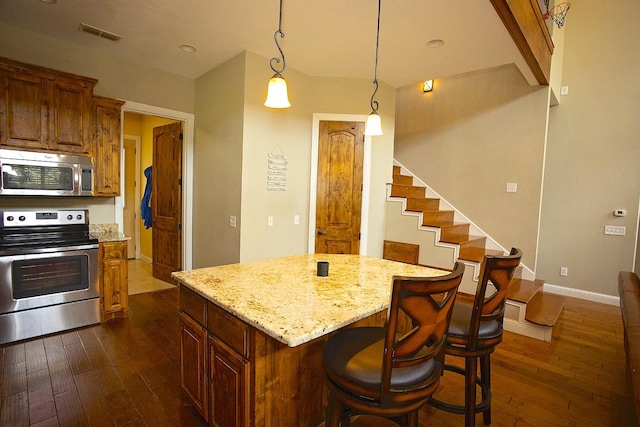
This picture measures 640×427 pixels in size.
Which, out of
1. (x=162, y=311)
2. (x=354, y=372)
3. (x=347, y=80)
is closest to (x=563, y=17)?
(x=347, y=80)

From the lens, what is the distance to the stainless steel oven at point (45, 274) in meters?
2.66

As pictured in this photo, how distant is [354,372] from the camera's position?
1239 mm

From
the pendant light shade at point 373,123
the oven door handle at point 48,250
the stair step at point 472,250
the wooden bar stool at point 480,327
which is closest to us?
the wooden bar stool at point 480,327

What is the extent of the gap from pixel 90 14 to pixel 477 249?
16.0 feet

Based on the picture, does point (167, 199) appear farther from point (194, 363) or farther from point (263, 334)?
point (263, 334)

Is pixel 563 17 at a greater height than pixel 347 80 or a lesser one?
greater

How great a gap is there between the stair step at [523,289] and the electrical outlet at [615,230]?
1.18 metres

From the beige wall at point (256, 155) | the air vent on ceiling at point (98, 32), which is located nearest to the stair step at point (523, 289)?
the beige wall at point (256, 155)

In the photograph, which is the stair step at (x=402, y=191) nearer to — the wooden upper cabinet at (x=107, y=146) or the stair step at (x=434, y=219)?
the stair step at (x=434, y=219)

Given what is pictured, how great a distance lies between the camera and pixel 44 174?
292 cm

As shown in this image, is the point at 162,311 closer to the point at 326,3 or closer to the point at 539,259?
the point at 326,3

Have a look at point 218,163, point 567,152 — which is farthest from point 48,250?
point 567,152

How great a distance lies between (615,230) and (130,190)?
773cm

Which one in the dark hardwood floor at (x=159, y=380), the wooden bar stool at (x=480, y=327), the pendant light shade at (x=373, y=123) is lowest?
the dark hardwood floor at (x=159, y=380)
